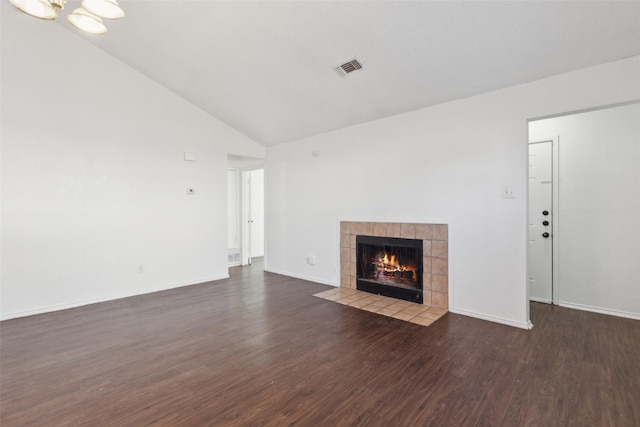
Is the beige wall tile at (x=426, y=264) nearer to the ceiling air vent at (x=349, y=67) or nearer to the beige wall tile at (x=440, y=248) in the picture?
the beige wall tile at (x=440, y=248)

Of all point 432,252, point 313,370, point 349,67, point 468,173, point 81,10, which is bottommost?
point 313,370

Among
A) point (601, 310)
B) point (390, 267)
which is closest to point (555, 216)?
point (601, 310)

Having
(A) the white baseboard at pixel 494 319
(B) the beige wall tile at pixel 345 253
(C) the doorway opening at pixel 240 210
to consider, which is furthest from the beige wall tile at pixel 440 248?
(C) the doorway opening at pixel 240 210

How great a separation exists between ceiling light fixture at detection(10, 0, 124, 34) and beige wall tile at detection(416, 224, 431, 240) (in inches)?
140

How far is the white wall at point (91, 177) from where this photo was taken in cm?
345

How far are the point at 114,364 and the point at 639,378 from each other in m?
3.99

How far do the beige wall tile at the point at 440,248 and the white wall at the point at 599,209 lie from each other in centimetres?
148

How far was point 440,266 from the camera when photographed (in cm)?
356

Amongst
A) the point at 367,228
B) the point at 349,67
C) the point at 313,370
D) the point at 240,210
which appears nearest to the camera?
the point at 313,370

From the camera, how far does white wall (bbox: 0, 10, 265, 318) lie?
345cm

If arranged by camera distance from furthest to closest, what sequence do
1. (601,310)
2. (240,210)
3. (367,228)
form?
(240,210), (367,228), (601,310)

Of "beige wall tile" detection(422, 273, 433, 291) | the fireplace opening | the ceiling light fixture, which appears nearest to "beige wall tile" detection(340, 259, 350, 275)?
the fireplace opening

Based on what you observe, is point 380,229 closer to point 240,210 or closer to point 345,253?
point 345,253

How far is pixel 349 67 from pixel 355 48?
0.97 feet
